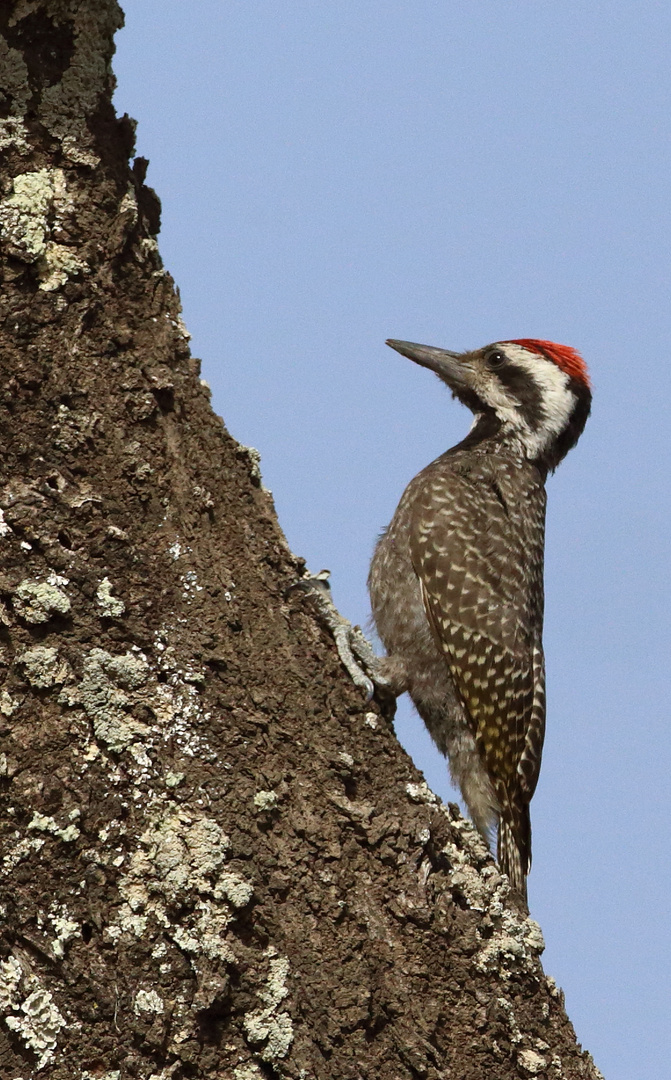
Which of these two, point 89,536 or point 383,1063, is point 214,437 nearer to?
point 89,536

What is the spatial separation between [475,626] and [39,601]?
2.67 m

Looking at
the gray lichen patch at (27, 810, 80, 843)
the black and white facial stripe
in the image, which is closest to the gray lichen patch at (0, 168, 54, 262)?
the gray lichen patch at (27, 810, 80, 843)

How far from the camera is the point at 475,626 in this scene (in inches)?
208

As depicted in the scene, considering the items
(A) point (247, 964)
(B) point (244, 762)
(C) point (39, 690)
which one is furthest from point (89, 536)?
(A) point (247, 964)

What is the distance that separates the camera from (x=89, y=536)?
3.05m

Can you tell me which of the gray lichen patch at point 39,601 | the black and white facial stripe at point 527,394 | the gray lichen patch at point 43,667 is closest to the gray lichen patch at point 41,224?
the gray lichen patch at point 39,601

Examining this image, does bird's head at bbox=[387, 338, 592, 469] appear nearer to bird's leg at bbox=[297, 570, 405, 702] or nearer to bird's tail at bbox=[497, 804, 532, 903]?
bird's tail at bbox=[497, 804, 532, 903]

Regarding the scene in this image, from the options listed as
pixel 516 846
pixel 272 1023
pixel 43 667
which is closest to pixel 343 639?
pixel 43 667

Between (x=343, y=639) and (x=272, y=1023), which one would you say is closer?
(x=272, y=1023)

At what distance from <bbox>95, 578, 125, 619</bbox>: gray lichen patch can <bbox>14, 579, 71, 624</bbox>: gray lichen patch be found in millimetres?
80

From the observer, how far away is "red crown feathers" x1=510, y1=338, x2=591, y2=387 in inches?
256

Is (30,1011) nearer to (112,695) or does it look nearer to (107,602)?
(112,695)

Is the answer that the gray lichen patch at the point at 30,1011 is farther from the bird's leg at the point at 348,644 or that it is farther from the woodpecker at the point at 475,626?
the woodpecker at the point at 475,626

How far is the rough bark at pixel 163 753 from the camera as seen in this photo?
284 centimetres
